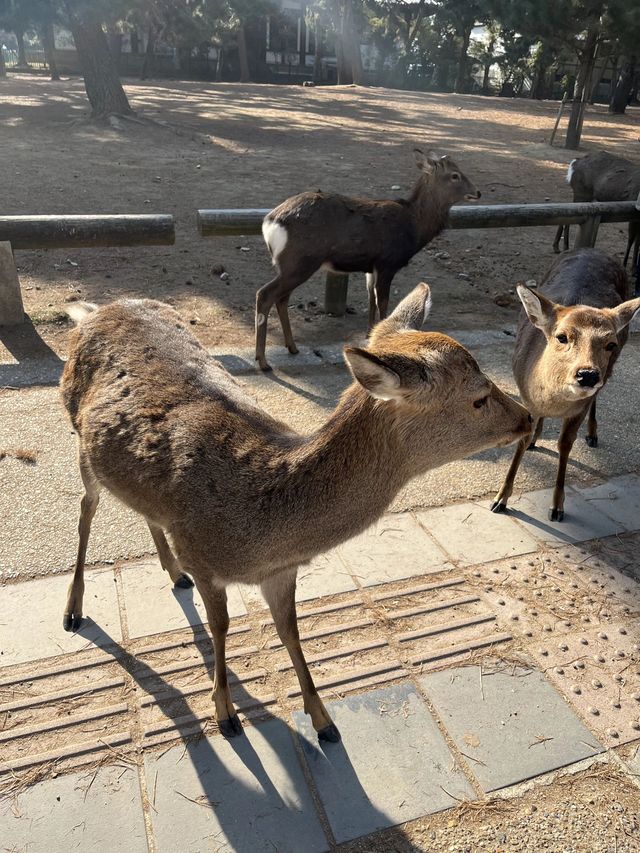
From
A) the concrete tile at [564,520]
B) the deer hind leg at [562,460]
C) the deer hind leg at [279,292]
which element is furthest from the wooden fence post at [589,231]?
the concrete tile at [564,520]

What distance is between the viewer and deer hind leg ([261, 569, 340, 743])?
2.39 m

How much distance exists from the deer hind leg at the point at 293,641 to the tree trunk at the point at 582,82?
16326mm

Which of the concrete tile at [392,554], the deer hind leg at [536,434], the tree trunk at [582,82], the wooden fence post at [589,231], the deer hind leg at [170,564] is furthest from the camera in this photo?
the tree trunk at [582,82]

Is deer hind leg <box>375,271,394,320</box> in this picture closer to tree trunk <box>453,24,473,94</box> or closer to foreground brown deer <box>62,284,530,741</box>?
foreground brown deer <box>62,284,530,741</box>

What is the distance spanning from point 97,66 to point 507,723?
17207 millimetres

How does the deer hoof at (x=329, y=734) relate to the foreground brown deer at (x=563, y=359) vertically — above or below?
below

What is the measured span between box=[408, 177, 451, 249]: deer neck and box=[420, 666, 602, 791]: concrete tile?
446 cm

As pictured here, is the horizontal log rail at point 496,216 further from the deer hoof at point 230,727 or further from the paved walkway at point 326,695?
the deer hoof at point 230,727

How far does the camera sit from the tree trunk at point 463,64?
33.1 meters

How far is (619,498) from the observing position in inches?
153

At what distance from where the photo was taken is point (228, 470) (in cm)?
223

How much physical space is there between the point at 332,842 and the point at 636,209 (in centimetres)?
754

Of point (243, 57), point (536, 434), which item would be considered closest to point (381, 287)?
point (536, 434)

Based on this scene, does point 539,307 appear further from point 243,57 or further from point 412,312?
point 243,57
